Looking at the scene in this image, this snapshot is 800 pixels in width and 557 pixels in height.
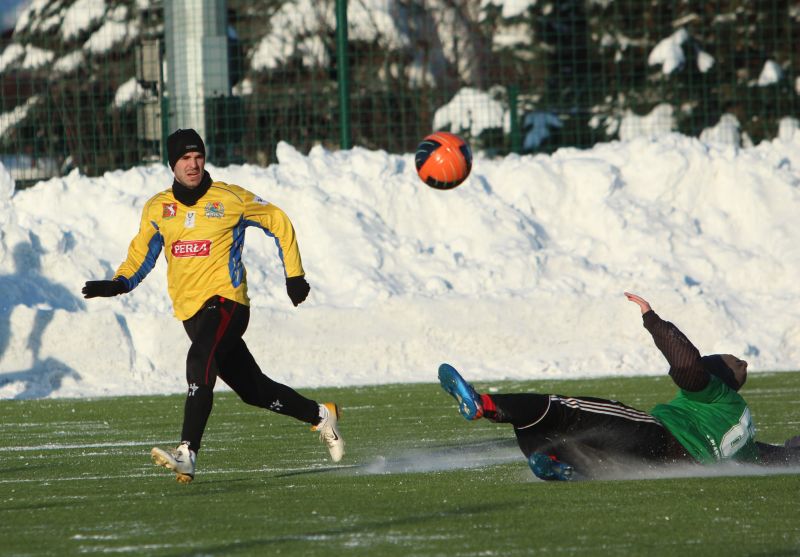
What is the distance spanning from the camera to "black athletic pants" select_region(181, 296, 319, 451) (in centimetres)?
887

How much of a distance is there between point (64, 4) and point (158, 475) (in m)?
25.7

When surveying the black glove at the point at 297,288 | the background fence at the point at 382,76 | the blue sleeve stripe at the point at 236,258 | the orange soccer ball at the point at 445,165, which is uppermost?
the background fence at the point at 382,76

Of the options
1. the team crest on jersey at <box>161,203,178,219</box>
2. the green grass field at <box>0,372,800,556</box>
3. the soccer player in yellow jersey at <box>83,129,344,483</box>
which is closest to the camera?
the green grass field at <box>0,372,800,556</box>

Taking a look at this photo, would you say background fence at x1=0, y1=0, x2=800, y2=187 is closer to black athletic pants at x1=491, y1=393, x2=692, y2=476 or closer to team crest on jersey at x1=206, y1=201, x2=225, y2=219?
team crest on jersey at x1=206, y1=201, x2=225, y2=219

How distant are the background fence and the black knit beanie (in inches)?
520

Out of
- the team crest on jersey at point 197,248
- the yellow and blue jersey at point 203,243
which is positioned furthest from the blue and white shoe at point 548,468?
the team crest on jersey at point 197,248

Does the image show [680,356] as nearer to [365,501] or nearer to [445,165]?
[365,501]

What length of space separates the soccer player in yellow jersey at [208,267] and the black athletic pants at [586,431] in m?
1.84

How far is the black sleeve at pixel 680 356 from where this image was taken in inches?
317

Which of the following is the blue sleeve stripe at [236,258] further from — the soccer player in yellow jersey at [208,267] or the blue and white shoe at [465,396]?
the blue and white shoe at [465,396]

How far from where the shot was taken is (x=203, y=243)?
9289 mm

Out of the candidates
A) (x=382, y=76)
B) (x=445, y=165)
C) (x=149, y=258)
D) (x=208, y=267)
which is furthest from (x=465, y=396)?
(x=382, y=76)

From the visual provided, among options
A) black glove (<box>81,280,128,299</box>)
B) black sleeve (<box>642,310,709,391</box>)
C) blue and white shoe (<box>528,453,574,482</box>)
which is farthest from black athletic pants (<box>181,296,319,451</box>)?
black sleeve (<box>642,310,709,391</box>)

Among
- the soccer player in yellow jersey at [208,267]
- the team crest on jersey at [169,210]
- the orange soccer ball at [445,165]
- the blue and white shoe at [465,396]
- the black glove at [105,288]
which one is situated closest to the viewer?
the blue and white shoe at [465,396]
